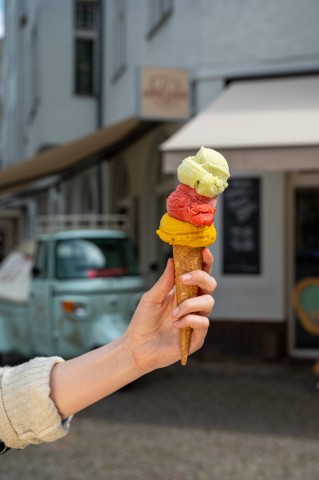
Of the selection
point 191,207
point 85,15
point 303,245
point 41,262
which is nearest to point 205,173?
point 191,207

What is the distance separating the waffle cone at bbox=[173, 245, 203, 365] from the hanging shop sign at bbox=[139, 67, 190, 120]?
7779 mm

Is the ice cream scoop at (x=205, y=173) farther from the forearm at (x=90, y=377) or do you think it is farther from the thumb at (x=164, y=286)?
the forearm at (x=90, y=377)

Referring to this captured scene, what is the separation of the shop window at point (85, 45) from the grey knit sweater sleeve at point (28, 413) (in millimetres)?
14512

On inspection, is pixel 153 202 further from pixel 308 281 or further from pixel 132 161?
pixel 308 281

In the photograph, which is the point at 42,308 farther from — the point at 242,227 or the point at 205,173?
the point at 205,173

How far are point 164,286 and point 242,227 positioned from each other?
803 cm

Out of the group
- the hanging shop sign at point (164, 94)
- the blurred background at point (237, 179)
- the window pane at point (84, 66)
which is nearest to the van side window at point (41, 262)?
the blurred background at point (237, 179)

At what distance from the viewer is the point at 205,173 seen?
1688 millimetres

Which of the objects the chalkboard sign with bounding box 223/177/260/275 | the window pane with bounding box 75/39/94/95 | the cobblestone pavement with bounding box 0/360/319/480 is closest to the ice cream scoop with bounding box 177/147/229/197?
the cobblestone pavement with bounding box 0/360/319/480

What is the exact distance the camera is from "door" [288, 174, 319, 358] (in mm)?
9859

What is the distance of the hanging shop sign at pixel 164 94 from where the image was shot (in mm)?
9320

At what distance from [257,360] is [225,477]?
4.45m

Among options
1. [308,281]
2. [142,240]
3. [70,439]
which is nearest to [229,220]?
[308,281]

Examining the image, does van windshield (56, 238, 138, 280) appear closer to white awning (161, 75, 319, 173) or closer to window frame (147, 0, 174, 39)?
white awning (161, 75, 319, 173)
